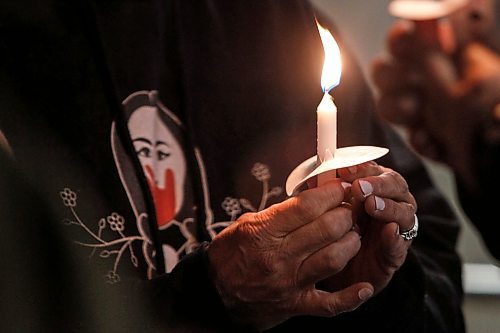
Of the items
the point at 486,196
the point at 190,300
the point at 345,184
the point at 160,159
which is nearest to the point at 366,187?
the point at 345,184

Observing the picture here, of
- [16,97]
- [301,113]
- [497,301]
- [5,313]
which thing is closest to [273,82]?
[301,113]

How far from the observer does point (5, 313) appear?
0.62m

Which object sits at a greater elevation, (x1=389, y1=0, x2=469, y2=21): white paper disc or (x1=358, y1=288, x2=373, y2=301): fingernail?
(x1=389, y1=0, x2=469, y2=21): white paper disc

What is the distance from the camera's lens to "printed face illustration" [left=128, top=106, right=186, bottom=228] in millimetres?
794

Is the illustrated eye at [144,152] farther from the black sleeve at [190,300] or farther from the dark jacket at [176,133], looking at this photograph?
the black sleeve at [190,300]

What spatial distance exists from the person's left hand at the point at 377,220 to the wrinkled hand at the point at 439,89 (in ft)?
1.18

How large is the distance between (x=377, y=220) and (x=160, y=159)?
9.7 inches

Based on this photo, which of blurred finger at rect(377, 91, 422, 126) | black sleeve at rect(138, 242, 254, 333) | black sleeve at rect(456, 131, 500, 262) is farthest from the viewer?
blurred finger at rect(377, 91, 422, 126)

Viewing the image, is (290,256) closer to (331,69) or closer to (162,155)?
(331,69)

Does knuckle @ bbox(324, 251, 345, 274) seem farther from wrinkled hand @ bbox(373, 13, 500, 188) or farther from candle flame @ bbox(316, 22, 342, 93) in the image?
wrinkled hand @ bbox(373, 13, 500, 188)

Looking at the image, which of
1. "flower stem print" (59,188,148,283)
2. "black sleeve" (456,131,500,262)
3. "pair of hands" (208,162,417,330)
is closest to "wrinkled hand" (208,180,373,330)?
"pair of hands" (208,162,417,330)

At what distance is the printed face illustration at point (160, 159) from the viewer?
794mm

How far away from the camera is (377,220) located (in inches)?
25.5

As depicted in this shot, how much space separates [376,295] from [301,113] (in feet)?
0.76
